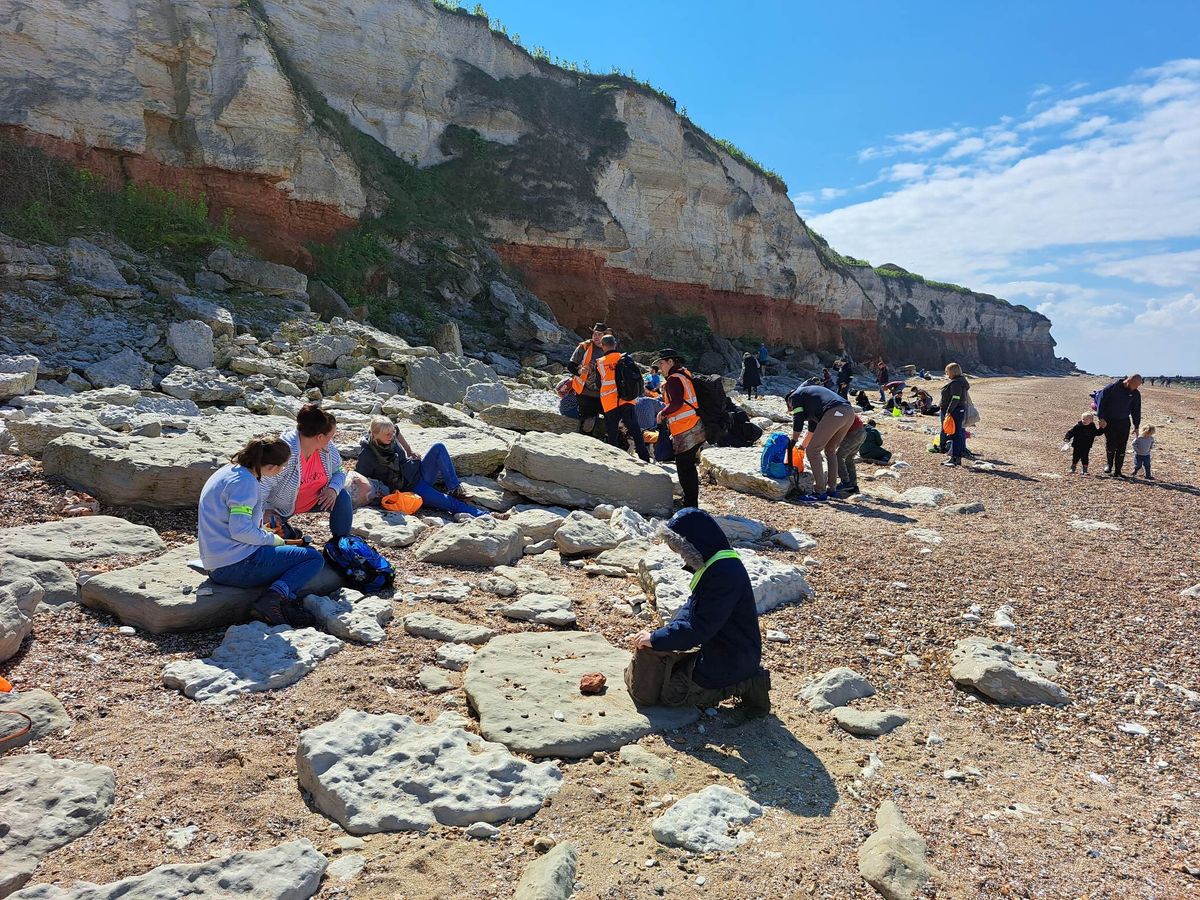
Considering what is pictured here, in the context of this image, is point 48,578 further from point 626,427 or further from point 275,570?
point 626,427

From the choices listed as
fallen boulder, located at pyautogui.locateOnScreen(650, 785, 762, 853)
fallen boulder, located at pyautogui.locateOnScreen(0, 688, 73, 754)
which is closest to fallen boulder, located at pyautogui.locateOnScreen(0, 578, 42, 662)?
fallen boulder, located at pyautogui.locateOnScreen(0, 688, 73, 754)

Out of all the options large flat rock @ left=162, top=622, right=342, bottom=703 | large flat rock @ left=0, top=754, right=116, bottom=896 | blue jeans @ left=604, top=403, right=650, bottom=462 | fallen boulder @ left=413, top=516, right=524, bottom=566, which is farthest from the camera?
blue jeans @ left=604, top=403, right=650, bottom=462

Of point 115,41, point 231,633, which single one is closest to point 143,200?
point 115,41

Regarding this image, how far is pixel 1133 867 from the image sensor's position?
9.16ft

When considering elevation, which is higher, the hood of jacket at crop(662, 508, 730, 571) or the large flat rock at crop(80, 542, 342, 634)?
the hood of jacket at crop(662, 508, 730, 571)

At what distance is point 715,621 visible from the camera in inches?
145

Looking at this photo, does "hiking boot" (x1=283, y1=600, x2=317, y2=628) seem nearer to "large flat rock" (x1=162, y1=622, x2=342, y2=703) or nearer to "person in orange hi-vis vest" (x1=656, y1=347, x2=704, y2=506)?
"large flat rock" (x1=162, y1=622, x2=342, y2=703)

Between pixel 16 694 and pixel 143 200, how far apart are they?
653 inches

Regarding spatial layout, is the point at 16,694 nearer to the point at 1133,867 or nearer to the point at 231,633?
the point at 231,633

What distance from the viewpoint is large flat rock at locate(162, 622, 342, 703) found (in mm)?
3607

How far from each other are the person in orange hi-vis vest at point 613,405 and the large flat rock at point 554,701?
5381mm

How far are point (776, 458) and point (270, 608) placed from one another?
6.67m

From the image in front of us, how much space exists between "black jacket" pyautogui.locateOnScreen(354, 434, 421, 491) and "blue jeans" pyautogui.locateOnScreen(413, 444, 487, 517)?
83 mm

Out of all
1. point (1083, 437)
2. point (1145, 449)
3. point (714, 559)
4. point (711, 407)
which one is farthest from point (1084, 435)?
point (714, 559)
